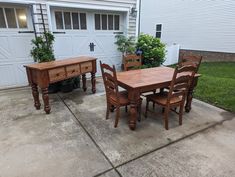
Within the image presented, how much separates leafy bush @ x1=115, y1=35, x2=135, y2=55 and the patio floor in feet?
9.59

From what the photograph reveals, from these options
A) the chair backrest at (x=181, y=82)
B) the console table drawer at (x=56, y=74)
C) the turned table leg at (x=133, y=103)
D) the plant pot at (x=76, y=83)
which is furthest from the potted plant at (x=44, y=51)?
the chair backrest at (x=181, y=82)

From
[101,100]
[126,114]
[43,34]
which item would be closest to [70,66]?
[101,100]

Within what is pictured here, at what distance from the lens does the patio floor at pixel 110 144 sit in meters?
1.98

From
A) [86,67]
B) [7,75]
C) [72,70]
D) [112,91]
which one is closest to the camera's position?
[112,91]

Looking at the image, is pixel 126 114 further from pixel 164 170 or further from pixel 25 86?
pixel 25 86

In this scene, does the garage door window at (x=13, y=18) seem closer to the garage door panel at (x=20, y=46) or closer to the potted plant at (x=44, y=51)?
the garage door panel at (x=20, y=46)

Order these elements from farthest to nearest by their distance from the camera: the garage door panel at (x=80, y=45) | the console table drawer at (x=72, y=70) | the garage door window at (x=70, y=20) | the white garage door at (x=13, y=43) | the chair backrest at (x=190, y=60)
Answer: the garage door panel at (x=80, y=45) → the garage door window at (x=70, y=20) → the white garage door at (x=13, y=43) → the console table drawer at (x=72, y=70) → the chair backrest at (x=190, y=60)

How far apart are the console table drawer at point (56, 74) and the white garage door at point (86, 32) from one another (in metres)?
2.07

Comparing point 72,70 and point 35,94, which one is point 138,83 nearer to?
point 72,70

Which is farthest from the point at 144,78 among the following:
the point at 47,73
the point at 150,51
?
the point at 150,51

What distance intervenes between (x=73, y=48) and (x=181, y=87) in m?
3.86

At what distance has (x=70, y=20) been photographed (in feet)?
16.9

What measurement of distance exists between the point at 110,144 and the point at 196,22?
29.9 ft

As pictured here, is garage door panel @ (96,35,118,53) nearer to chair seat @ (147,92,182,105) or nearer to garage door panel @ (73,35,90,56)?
garage door panel @ (73,35,90,56)
